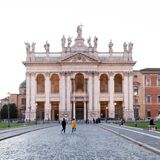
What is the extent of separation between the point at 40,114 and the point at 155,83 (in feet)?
92.7

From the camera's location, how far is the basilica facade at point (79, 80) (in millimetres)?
107500

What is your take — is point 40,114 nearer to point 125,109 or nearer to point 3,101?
point 125,109

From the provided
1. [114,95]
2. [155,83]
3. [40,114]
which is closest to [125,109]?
[114,95]

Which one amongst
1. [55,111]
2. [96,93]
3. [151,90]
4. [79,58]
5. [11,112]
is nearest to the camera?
[79,58]

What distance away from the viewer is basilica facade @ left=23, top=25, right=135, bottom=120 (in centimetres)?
10750

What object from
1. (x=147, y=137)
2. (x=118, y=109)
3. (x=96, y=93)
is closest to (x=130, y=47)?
(x=96, y=93)

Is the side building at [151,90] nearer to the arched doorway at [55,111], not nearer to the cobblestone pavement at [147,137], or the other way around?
the arched doorway at [55,111]

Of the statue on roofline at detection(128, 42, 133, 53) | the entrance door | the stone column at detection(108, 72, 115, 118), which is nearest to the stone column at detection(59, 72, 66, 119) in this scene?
the entrance door

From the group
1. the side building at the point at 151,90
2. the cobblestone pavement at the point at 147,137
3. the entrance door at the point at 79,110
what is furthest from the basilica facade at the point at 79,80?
the cobblestone pavement at the point at 147,137

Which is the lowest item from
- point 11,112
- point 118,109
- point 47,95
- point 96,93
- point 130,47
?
point 11,112

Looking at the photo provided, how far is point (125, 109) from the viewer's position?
4274 inches

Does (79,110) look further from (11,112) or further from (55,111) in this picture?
(11,112)

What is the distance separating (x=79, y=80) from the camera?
112 meters

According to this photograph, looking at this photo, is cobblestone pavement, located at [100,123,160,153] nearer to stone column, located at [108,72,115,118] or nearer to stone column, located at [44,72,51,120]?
stone column, located at [108,72,115,118]
